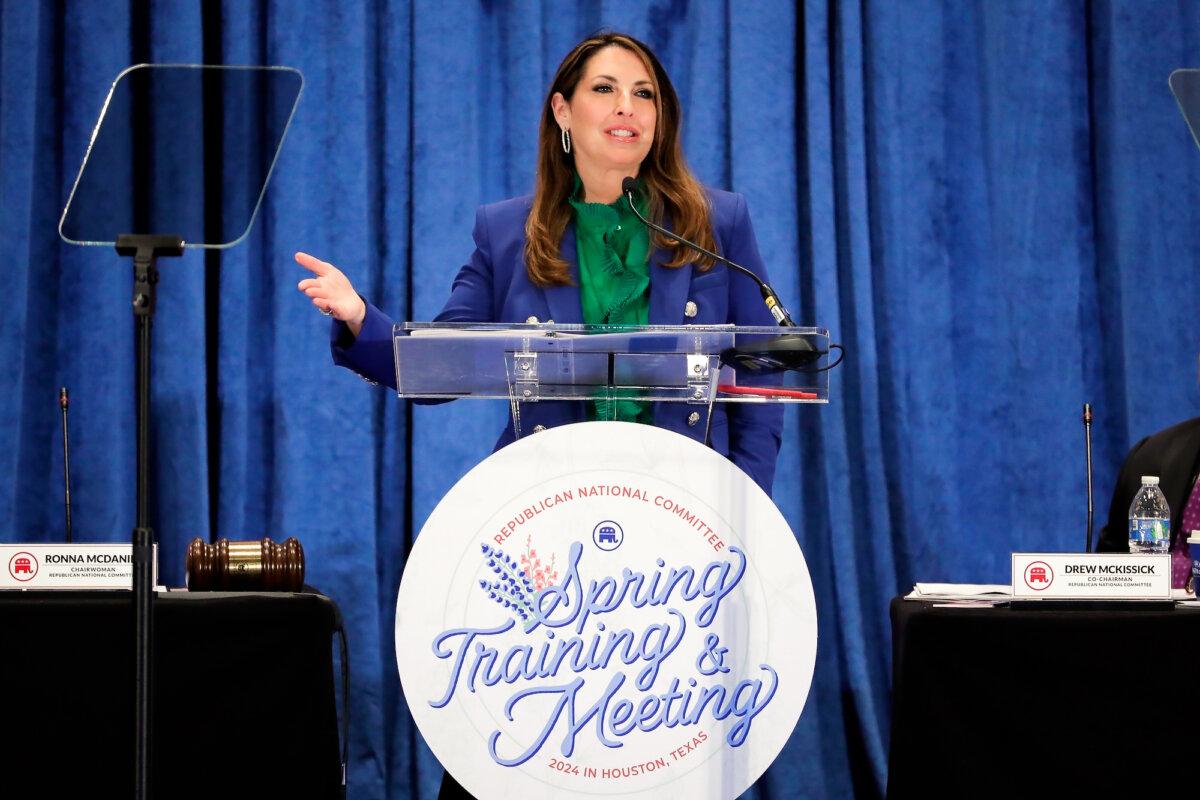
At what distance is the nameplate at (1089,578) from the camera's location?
220 centimetres

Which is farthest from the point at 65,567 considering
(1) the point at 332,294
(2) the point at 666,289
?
(2) the point at 666,289

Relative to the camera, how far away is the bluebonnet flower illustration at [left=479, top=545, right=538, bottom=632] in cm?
178

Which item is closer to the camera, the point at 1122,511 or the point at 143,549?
the point at 143,549

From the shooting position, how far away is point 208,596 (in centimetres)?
227

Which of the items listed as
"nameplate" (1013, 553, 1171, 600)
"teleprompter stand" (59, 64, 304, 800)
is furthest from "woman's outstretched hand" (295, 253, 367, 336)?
"nameplate" (1013, 553, 1171, 600)

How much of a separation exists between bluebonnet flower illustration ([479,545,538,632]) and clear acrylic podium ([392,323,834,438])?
0.26 m

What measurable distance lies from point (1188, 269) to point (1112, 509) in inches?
38.0

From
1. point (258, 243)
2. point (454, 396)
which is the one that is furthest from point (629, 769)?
point (258, 243)

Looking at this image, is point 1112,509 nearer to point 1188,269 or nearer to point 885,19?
point 1188,269

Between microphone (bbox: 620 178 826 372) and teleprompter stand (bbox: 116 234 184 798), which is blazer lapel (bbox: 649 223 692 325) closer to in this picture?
microphone (bbox: 620 178 826 372)

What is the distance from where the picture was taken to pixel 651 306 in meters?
2.31

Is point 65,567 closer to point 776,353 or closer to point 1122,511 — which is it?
point 776,353

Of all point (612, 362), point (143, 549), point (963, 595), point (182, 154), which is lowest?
point (963, 595)

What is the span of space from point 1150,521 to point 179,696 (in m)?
2.20
